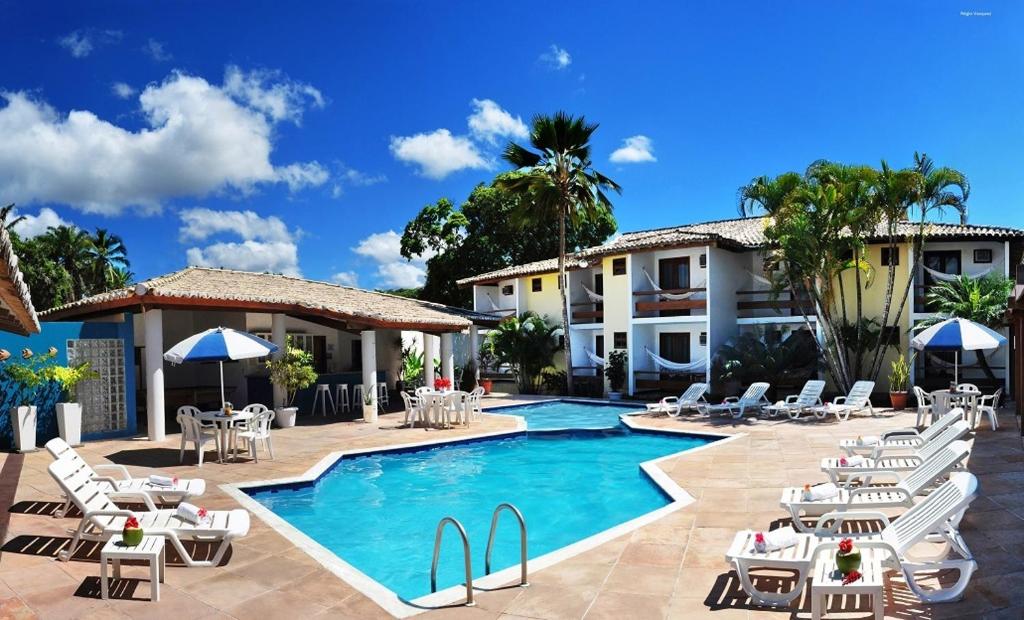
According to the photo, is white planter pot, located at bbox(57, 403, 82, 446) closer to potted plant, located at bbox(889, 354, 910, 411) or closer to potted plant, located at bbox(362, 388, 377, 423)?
potted plant, located at bbox(362, 388, 377, 423)

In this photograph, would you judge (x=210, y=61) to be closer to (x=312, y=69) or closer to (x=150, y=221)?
(x=312, y=69)

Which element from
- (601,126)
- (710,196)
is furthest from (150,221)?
(710,196)

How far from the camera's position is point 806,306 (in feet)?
75.9

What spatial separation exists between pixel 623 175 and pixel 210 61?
1466cm

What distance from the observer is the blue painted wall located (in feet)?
44.3

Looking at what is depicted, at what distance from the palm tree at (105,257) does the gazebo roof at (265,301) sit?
33.1 metres

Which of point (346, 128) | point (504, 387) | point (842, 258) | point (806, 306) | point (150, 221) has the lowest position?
point (504, 387)

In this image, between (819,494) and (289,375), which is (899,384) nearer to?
(819,494)

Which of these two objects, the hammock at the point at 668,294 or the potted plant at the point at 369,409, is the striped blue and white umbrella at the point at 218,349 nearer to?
the potted plant at the point at 369,409

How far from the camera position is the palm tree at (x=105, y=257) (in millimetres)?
47750

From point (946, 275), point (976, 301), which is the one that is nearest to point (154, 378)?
point (976, 301)

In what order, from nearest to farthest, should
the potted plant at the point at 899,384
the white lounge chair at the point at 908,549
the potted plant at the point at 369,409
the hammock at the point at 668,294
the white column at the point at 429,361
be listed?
1. the white lounge chair at the point at 908,549
2. the potted plant at the point at 369,409
3. the potted plant at the point at 899,384
4. the white column at the point at 429,361
5. the hammock at the point at 668,294

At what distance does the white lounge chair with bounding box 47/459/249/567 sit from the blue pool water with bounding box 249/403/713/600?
5.50ft

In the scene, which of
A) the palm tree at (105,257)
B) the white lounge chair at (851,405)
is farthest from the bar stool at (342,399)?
the palm tree at (105,257)
